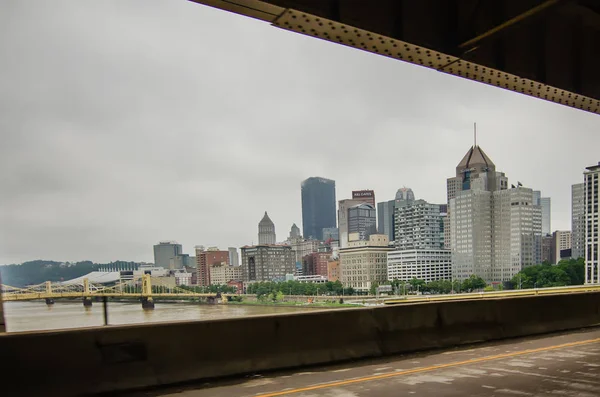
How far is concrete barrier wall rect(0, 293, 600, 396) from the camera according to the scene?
5.84 metres

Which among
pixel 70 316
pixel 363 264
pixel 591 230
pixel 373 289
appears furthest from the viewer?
pixel 363 264

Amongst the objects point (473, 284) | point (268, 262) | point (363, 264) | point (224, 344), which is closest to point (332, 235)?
point (268, 262)

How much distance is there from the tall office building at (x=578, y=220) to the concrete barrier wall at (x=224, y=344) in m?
22.1

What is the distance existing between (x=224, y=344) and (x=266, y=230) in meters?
44.2

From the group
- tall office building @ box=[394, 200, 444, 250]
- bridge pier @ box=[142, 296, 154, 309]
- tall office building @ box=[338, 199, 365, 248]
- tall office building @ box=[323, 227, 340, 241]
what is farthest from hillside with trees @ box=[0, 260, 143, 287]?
tall office building @ box=[323, 227, 340, 241]

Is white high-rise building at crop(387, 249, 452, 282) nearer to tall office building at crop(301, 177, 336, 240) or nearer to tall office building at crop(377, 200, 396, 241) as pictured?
tall office building at crop(377, 200, 396, 241)

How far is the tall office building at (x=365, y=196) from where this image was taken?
3648 inches

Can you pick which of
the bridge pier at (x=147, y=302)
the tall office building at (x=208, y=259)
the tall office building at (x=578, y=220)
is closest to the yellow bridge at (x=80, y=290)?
the bridge pier at (x=147, y=302)

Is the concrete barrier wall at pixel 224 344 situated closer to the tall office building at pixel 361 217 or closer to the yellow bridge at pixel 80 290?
the yellow bridge at pixel 80 290

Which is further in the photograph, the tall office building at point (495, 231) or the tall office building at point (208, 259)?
the tall office building at point (495, 231)

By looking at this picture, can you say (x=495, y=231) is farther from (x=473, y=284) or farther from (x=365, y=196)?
(x=365, y=196)

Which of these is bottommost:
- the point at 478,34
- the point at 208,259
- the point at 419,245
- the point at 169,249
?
the point at 419,245

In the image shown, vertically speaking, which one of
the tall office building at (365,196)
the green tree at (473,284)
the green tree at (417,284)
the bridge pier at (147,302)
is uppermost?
the tall office building at (365,196)

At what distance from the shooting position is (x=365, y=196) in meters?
97.0
